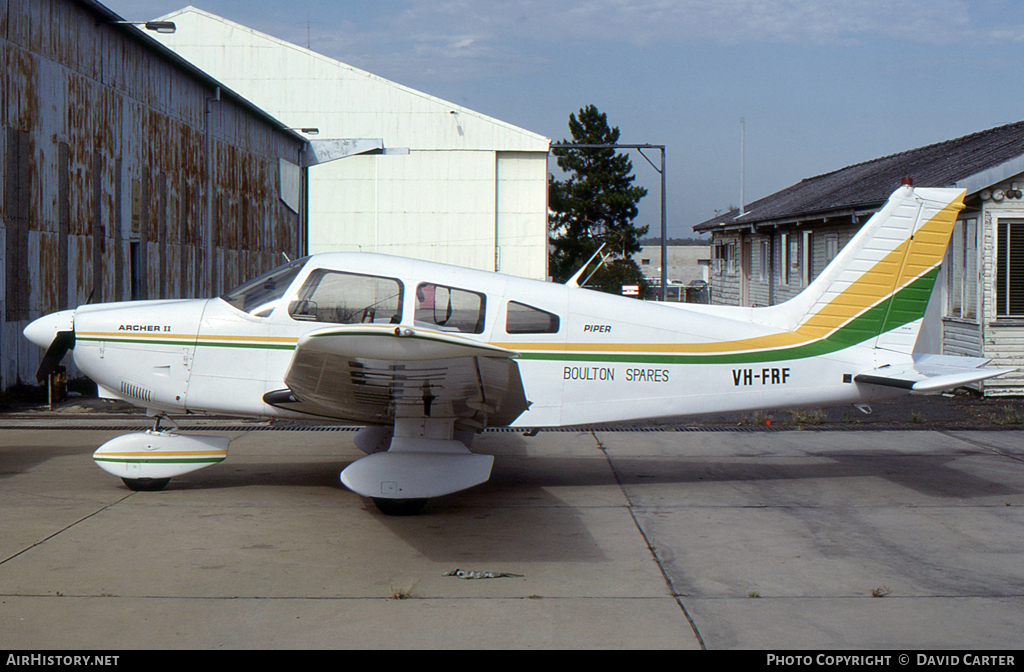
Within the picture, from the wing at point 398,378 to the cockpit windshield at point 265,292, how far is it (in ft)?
2.30

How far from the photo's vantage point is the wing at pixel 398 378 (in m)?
5.05

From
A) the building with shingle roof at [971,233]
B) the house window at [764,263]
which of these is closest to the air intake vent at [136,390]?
the building with shingle roof at [971,233]

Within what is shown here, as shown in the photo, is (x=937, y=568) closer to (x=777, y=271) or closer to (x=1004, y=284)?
(x=1004, y=284)

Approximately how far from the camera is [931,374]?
24.2 ft

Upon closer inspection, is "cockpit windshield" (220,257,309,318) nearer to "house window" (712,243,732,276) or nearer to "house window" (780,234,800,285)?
"house window" (780,234,800,285)

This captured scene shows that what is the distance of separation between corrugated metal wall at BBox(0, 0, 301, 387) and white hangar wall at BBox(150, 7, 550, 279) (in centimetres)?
1099

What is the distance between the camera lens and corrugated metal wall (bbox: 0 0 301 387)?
12.6 metres

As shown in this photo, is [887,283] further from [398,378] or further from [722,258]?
[722,258]

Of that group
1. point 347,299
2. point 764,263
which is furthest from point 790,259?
point 347,299

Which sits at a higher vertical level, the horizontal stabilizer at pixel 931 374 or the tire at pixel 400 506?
the horizontal stabilizer at pixel 931 374

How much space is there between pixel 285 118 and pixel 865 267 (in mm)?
28434

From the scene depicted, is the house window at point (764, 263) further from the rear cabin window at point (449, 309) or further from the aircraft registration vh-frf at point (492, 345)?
the rear cabin window at point (449, 309)


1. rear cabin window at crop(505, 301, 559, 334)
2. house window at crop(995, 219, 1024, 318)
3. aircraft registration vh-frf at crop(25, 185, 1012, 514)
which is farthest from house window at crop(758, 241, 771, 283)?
rear cabin window at crop(505, 301, 559, 334)
